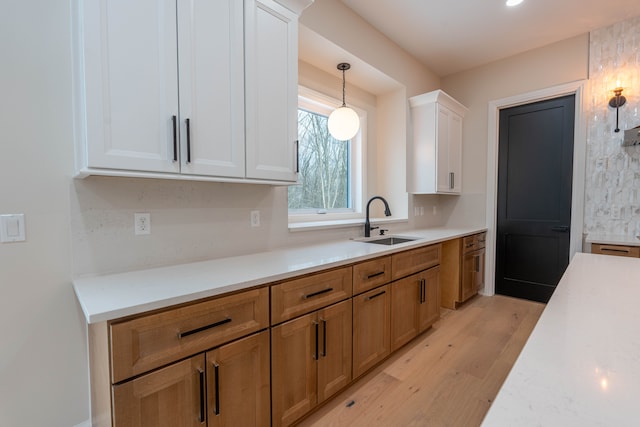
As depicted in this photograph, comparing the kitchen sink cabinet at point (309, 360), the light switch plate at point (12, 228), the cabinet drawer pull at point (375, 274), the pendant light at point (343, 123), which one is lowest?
the kitchen sink cabinet at point (309, 360)

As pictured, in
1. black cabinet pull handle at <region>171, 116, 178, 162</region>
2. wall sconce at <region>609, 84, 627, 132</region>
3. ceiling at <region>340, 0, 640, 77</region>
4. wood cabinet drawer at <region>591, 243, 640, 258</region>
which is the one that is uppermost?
ceiling at <region>340, 0, 640, 77</region>

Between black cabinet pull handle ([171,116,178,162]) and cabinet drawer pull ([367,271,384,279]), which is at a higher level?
black cabinet pull handle ([171,116,178,162])

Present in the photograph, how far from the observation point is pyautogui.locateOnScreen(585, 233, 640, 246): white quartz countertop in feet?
8.18

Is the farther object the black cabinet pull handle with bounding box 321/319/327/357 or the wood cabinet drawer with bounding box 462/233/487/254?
the wood cabinet drawer with bounding box 462/233/487/254

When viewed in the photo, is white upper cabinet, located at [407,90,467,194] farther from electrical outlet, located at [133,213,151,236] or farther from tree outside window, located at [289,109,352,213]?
electrical outlet, located at [133,213,151,236]

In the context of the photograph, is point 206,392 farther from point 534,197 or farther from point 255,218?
point 534,197

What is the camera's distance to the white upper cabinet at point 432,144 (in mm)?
3322

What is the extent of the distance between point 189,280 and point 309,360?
75 cm

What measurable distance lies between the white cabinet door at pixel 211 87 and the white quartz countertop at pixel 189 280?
0.50 m

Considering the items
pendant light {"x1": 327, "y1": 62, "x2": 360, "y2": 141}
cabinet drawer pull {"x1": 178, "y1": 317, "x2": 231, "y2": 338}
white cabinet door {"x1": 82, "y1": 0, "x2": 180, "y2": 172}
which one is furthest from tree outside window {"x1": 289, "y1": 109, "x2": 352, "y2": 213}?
cabinet drawer pull {"x1": 178, "y1": 317, "x2": 231, "y2": 338}

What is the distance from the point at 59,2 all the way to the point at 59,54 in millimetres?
233

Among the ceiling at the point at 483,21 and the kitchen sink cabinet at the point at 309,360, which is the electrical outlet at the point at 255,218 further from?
the ceiling at the point at 483,21

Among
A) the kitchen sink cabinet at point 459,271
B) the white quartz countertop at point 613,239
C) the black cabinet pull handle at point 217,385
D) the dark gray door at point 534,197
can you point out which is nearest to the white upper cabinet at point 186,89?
the black cabinet pull handle at point 217,385

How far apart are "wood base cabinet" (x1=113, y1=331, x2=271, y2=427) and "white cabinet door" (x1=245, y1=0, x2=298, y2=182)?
0.91 m
